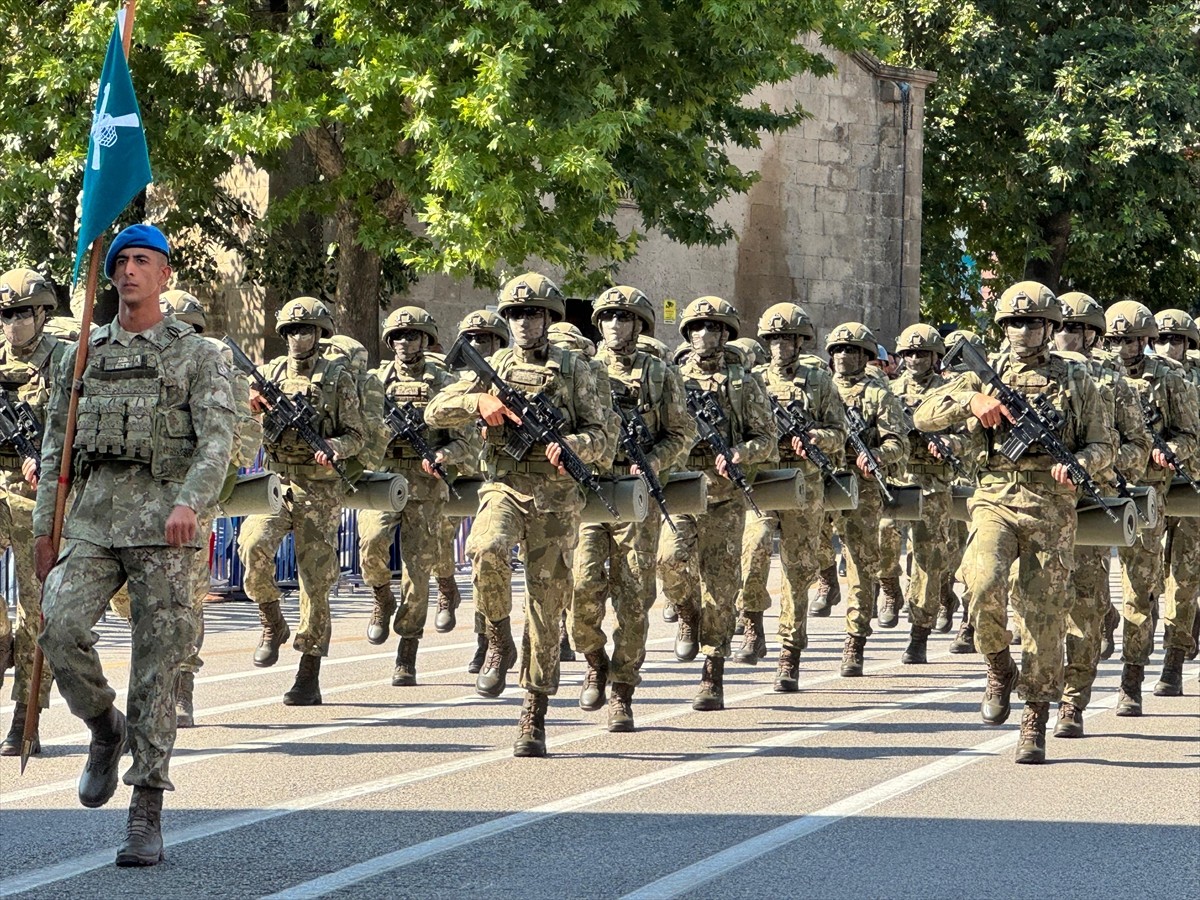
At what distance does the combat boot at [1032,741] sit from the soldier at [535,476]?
2.15m

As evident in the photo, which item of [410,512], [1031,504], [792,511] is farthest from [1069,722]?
[410,512]

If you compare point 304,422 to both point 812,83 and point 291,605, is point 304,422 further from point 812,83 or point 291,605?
point 812,83

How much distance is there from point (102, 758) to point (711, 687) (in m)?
5.06

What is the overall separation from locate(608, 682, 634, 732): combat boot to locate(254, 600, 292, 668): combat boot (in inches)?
96.8

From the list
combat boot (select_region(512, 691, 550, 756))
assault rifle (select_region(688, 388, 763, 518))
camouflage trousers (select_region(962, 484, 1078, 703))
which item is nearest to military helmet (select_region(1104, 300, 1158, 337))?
assault rifle (select_region(688, 388, 763, 518))

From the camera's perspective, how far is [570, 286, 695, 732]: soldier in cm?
1080

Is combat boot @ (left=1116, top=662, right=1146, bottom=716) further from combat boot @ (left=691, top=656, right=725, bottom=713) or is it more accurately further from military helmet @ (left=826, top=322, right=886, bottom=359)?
military helmet @ (left=826, top=322, right=886, bottom=359)

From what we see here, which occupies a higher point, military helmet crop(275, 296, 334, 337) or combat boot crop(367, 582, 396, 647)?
military helmet crop(275, 296, 334, 337)

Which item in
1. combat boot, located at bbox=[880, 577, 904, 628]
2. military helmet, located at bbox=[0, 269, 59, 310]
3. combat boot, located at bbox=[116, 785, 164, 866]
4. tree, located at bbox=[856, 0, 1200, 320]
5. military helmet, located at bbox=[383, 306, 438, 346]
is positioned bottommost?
combat boot, located at bbox=[116, 785, 164, 866]

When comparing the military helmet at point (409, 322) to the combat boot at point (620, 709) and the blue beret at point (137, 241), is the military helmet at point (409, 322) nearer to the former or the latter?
the combat boot at point (620, 709)

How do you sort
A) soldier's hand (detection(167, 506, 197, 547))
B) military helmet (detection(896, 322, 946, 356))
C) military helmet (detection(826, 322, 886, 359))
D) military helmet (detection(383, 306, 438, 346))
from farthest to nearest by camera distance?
military helmet (detection(896, 322, 946, 356))
military helmet (detection(826, 322, 886, 359))
military helmet (detection(383, 306, 438, 346))
soldier's hand (detection(167, 506, 197, 547))

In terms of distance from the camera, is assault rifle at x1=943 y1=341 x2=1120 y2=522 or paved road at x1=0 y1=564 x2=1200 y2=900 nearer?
paved road at x1=0 y1=564 x2=1200 y2=900

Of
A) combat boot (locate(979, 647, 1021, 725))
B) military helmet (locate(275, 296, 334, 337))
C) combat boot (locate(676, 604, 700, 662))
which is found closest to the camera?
combat boot (locate(979, 647, 1021, 725))

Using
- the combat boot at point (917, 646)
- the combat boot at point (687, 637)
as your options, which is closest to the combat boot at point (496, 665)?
the combat boot at point (687, 637)
